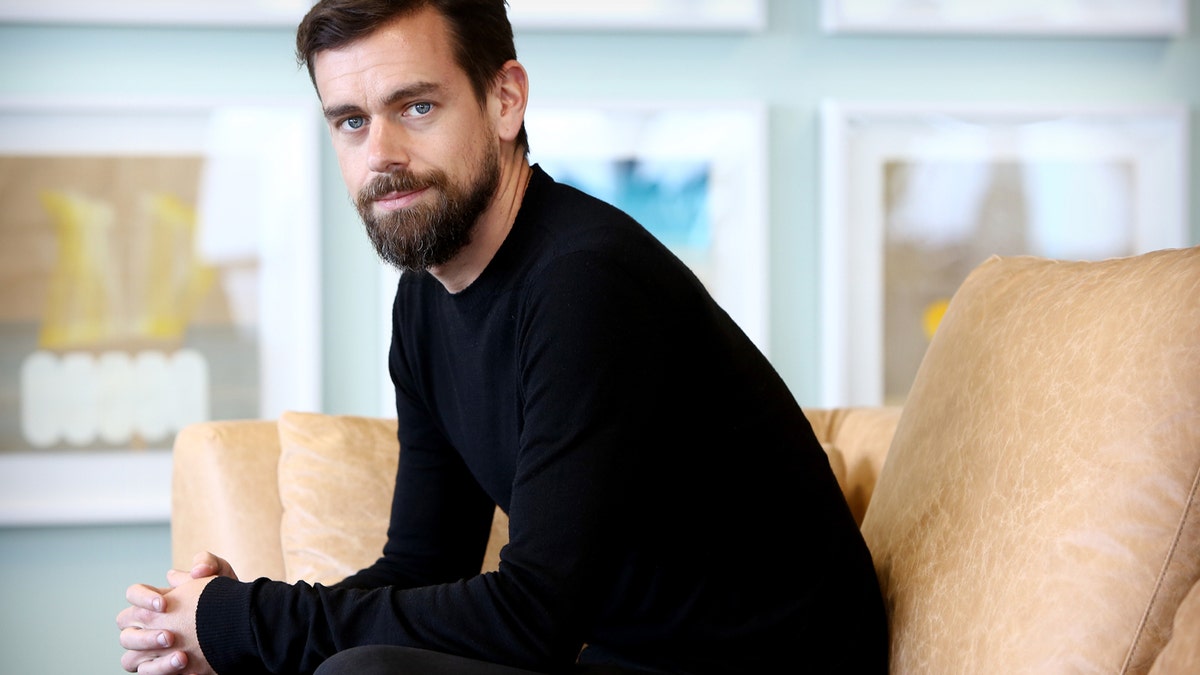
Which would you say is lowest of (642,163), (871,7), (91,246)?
(91,246)

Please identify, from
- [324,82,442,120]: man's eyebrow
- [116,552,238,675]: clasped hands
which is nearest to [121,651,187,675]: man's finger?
[116,552,238,675]: clasped hands

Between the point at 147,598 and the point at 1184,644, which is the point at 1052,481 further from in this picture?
the point at 147,598

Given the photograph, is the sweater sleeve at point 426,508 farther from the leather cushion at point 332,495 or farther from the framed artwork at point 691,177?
the framed artwork at point 691,177

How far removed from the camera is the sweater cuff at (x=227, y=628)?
51.0 inches

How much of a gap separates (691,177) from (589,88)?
0.99ft

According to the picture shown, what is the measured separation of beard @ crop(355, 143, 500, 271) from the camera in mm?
1427

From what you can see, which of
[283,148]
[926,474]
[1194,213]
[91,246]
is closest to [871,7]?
[1194,213]

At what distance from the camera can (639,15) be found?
2594 mm

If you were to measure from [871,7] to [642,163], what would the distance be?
2.05 feet

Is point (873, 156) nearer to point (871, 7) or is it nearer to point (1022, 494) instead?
point (871, 7)

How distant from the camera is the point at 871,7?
8.70 feet

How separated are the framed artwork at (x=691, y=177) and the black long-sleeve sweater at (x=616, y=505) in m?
1.14

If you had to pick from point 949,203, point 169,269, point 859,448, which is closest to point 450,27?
point 859,448

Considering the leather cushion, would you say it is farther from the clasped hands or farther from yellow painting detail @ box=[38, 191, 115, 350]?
yellow painting detail @ box=[38, 191, 115, 350]
